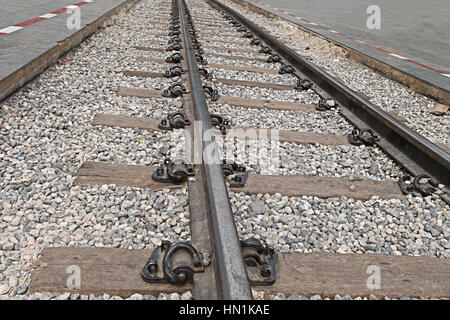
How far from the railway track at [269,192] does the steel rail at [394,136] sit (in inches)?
0.5

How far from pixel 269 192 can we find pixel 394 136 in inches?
55.0

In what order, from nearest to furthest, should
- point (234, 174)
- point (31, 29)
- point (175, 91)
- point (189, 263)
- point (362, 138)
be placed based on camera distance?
point (189, 263) < point (234, 174) < point (362, 138) < point (175, 91) < point (31, 29)

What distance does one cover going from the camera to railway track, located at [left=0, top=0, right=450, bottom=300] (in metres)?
1.47

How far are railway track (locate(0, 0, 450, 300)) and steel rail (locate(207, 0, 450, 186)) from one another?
0.01 m

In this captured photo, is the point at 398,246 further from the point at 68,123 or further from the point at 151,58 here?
the point at 151,58

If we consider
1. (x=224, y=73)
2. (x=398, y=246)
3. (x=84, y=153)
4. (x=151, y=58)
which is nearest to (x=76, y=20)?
(x=151, y=58)

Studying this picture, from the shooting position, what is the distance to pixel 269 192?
2.12 metres

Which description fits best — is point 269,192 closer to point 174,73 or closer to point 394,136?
point 394,136

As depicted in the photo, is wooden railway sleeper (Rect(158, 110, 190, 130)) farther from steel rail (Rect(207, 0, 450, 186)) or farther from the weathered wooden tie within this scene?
steel rail (Rect(207, 0, 450, 186))

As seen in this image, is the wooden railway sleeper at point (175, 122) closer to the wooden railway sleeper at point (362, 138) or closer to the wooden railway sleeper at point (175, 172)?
the wooden railway sleeper at point (175, 172)

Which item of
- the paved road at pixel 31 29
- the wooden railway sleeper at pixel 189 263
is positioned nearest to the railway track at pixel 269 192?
the wooden railway sleeper at pixel 189 263

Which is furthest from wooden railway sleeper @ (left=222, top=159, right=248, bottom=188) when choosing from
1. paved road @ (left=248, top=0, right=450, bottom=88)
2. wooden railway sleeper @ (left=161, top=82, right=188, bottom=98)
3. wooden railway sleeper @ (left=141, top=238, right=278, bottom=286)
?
paved road @ (left=248, top=0, right=450, bottom=88)

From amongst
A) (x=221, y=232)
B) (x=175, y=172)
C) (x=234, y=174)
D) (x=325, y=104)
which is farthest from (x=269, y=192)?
(x=325, y=104)

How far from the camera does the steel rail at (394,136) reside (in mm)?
2395
